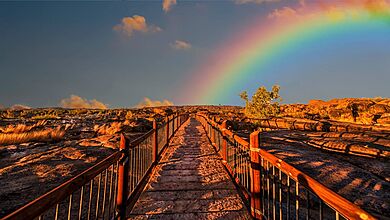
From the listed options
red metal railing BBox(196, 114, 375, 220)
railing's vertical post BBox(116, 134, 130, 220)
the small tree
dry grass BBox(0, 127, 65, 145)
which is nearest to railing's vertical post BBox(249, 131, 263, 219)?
red metal railing BBox(196, 114, 375, 220)

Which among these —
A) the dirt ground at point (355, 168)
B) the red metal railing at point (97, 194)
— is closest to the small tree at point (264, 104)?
the dirt ground at point (355, 168)

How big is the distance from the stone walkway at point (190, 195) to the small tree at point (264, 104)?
28.7 metres

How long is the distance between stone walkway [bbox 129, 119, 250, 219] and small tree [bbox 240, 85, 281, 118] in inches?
Result: 1130

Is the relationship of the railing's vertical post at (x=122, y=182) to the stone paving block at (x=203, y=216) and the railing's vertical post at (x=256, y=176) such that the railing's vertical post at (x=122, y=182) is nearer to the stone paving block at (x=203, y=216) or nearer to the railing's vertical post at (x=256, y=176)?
the stone paving block at (x=203, y=216)

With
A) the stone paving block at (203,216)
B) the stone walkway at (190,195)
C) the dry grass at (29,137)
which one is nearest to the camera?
the stone paving block at (203,216)

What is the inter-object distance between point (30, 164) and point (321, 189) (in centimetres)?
990

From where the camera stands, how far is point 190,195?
4887mm

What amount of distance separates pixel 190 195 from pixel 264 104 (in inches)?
1297

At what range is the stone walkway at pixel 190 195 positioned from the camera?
401 centimetres

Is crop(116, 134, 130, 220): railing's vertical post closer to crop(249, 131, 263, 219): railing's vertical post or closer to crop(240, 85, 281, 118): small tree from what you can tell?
crop(249, 131, 263, 219): railing's vertical post

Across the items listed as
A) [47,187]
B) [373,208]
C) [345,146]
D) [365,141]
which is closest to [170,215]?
[47,187]

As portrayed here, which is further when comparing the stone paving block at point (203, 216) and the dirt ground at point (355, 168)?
the dirt ground at point (355, 168)

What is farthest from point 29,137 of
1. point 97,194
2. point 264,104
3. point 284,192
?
point 264,104

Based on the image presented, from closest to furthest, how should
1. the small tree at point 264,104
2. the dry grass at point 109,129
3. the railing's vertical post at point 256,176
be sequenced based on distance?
the railing's vertical post at point 256,176 → the dry grass at point 109,129 → the small tree at point 264,104
